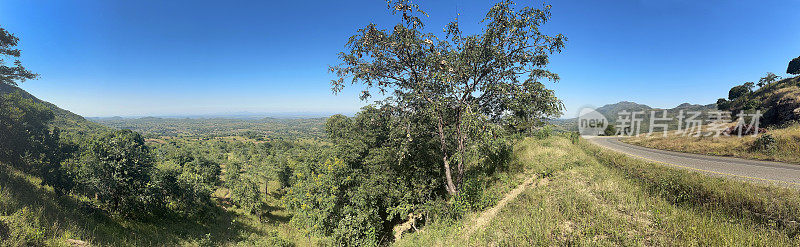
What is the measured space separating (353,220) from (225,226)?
83.3 feet

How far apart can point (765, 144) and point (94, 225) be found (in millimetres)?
45042

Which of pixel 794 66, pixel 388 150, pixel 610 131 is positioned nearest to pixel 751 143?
pixel 388 150

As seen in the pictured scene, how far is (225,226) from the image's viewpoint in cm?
2789

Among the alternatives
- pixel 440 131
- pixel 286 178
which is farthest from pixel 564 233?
pixel 286 178

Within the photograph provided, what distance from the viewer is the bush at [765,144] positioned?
1593 cm

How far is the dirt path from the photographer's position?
7.79 m

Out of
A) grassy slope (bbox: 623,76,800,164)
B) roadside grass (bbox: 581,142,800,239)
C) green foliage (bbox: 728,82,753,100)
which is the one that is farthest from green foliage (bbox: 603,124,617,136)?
roadside grass (bbox: 581,142,800,239)

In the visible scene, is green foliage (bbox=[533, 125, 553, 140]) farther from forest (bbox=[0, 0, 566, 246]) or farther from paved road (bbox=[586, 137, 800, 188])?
paved road (bbox=[586, 137, 800, 188])

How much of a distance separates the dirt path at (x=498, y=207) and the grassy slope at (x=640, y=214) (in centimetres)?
38

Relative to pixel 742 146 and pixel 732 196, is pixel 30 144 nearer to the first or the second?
pixel 732 196

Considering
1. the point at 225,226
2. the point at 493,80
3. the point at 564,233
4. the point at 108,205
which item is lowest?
the point at 225,226

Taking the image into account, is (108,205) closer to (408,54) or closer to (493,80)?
(408,54)

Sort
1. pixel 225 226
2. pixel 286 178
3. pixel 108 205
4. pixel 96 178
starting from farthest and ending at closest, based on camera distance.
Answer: pixel 286 178 < pixel 225 226 < pixel 108 205 < pixel 96 178

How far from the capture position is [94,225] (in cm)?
1302
